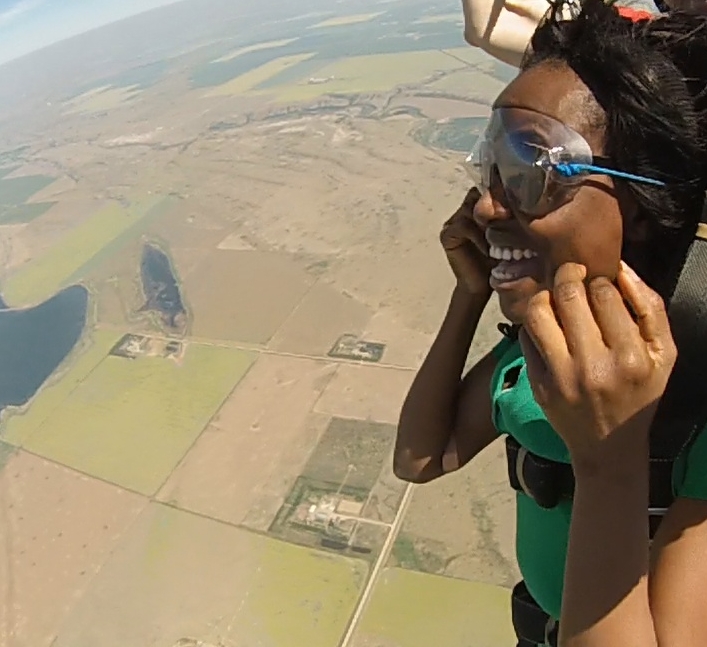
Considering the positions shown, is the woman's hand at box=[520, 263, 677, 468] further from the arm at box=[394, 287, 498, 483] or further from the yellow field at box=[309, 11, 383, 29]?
the yellow field at box=[309, 11, 383, 29]

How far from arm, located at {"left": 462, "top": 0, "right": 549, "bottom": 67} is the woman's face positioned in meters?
0.22

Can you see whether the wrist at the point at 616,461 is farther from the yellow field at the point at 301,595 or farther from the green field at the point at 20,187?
the green field at the point at 20,187

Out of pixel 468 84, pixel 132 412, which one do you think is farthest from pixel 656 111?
pixel 468 84

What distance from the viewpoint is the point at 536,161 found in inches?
30.2

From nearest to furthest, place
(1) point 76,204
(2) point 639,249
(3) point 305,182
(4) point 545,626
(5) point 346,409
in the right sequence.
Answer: (2) point 639,249, (4) point 545,626, (5) point 346,409, (3) point 305,182, (1) point 76,204

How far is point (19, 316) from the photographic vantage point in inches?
571

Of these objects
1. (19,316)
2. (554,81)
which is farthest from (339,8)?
(554,81)

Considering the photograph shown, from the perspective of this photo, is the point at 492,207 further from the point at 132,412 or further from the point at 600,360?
the point at 132,412

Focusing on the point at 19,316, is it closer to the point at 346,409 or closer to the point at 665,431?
the point at 346,409

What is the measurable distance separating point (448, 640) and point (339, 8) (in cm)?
8805

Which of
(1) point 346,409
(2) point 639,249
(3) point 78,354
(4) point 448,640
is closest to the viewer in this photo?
(2) point 639,249

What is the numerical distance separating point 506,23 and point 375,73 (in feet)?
125

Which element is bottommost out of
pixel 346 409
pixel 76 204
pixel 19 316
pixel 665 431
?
pixel 76 204

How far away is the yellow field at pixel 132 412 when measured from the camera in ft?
27.2
